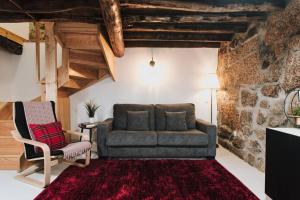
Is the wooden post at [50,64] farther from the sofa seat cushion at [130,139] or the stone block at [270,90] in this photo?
the stone block at [270,90]

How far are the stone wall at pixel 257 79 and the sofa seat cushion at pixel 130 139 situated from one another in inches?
57.0

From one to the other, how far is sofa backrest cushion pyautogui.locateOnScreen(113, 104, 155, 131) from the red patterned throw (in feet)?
3.92

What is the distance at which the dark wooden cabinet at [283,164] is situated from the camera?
171 cm

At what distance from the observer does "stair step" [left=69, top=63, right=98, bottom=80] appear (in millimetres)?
3421

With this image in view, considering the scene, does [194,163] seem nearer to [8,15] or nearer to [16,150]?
Result: [16,150]

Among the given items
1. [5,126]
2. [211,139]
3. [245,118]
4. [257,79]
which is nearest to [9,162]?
[5,126]

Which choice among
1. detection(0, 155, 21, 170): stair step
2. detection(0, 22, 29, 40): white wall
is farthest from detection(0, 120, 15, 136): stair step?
detection(0, 22, 29, 40): white wall

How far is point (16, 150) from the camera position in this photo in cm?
291

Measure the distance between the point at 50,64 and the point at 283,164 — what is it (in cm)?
319

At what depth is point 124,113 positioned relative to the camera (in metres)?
3.97

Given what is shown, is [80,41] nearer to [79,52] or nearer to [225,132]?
[79,52]

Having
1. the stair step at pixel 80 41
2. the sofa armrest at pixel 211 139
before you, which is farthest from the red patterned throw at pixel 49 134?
the sofa armrest at pixel 211 139

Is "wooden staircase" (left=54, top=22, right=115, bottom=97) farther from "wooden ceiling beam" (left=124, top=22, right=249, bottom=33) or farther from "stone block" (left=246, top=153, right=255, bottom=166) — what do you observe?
"stone block" (left=246, top=153, right=255, bottom=166)

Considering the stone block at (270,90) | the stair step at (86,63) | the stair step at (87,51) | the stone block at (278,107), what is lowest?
the stone block at (278,107)
